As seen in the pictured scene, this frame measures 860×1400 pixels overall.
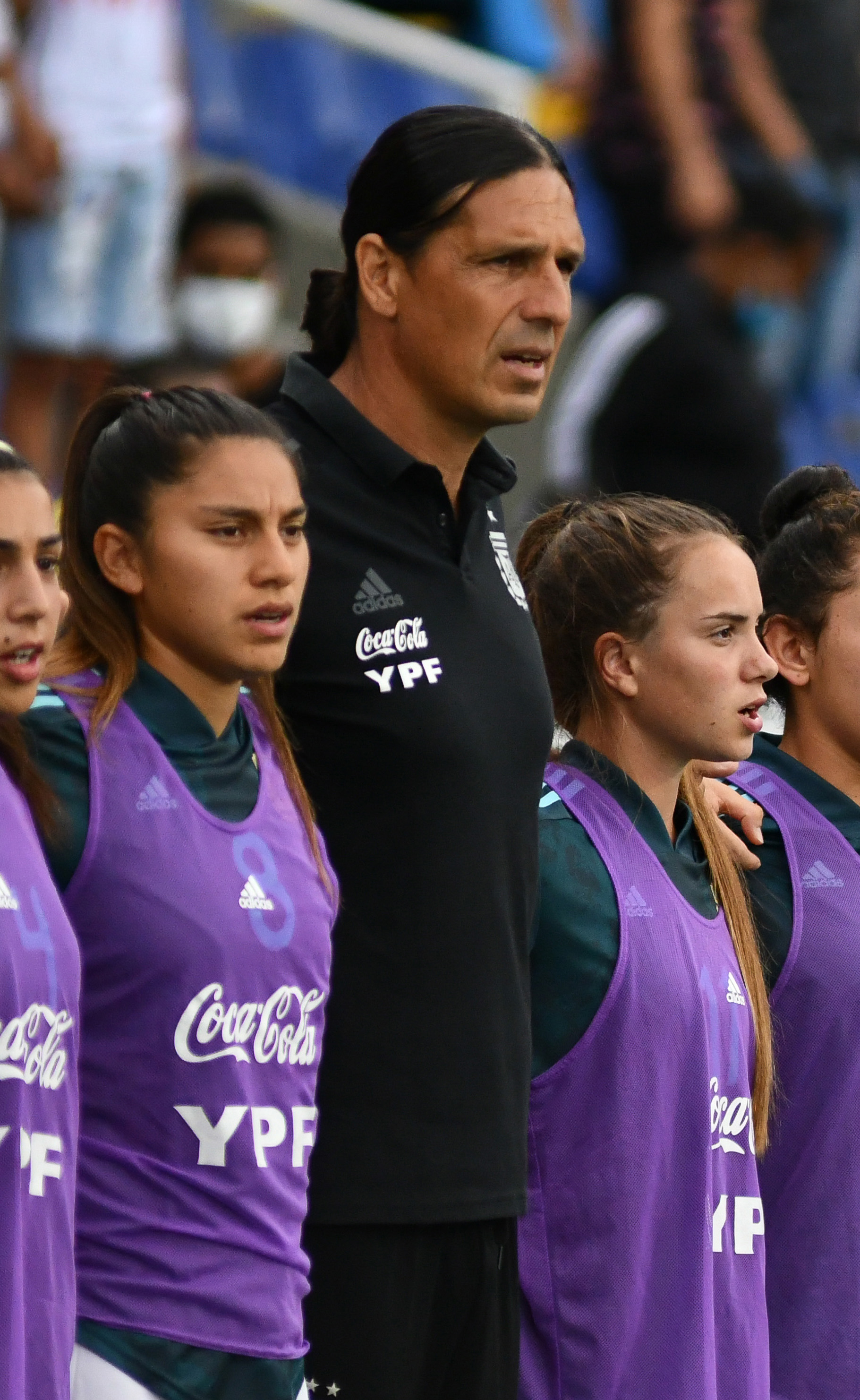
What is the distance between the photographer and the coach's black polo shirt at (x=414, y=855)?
285 cm

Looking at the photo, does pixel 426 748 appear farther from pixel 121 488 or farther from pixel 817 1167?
Result: pixel 817 1167

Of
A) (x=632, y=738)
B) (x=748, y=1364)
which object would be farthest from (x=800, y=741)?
(x=748, y=1364)

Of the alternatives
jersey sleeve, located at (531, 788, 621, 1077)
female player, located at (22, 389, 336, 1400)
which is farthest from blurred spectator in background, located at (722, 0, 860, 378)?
female player, located at (22, 389, 336, 1400)

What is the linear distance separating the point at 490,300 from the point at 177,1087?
1043mm

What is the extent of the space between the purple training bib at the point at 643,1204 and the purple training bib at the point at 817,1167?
0.18 meters

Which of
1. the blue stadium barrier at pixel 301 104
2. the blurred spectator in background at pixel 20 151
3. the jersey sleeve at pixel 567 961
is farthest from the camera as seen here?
the blue stadium barrier at pixel 301 104

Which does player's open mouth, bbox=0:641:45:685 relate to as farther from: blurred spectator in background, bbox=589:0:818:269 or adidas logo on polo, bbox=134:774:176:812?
blurred spectator in background, bbox=589:0:818:269

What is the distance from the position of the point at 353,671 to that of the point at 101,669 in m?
0.31

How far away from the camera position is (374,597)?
9.64ft

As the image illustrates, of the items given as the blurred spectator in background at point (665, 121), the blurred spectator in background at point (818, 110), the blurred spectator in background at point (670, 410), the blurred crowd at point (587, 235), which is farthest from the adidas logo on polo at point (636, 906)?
the blurred spectator in background at point (818, 110)

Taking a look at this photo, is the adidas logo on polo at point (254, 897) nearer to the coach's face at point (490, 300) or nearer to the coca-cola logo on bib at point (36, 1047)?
the coca-cola logo on bib at point (36, 1047)

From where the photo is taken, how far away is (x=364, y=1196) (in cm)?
282

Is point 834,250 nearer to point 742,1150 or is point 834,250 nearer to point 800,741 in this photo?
point 800,741

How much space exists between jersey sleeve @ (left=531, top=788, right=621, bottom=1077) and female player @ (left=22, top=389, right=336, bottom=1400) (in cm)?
43
